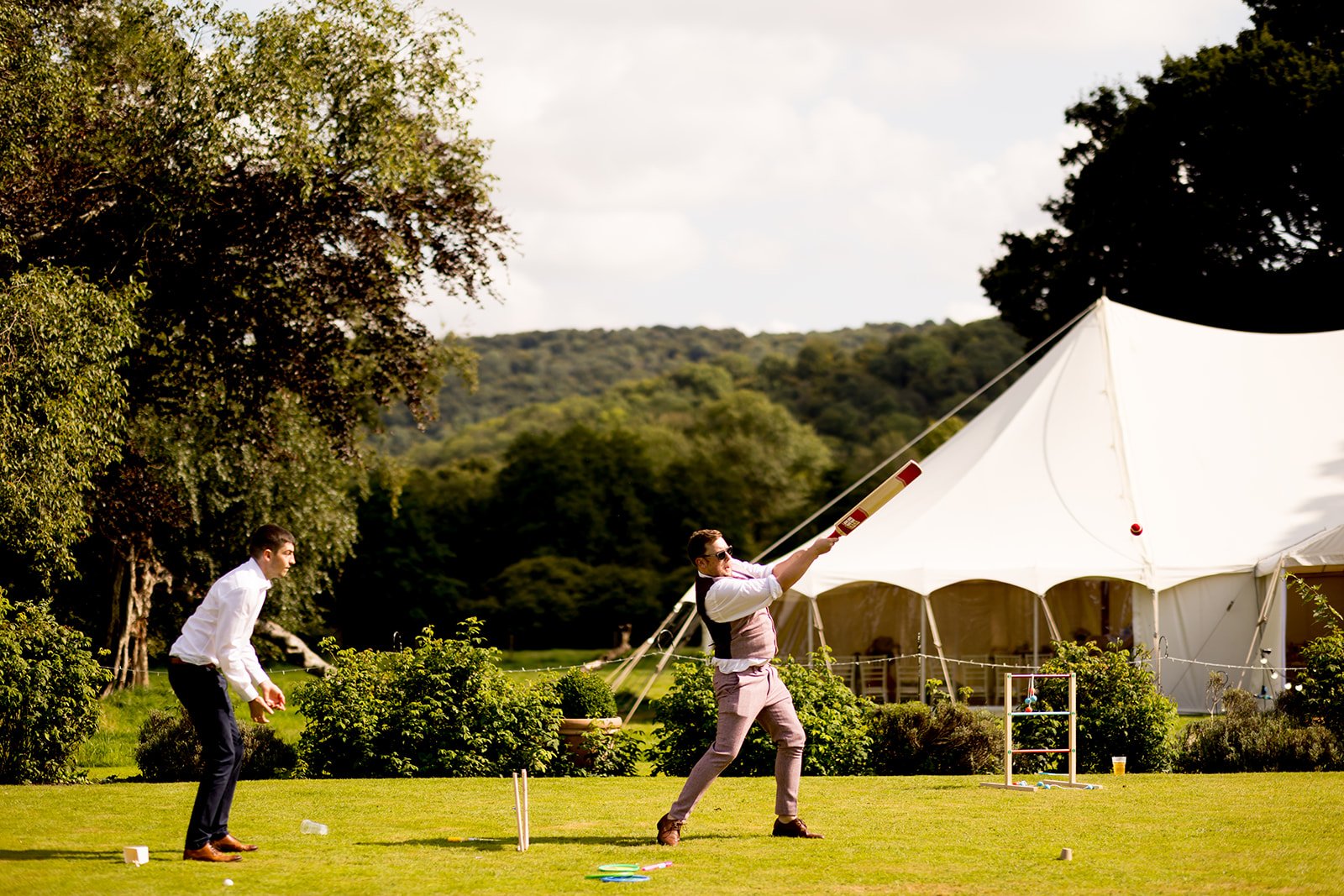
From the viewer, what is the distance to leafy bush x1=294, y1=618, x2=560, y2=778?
12633mm

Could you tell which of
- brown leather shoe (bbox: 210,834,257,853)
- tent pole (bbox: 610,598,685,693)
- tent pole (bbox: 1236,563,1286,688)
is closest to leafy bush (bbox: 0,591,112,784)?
brown leather shoe (bbox: 210,834,257,853)

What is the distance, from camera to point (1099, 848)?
26.2 feet

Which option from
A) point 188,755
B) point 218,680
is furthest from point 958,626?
point 218,680

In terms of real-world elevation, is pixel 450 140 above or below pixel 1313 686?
above

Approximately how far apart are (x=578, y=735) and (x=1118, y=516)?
1034cm

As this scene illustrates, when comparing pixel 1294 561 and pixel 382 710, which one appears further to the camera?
pixel 1294 561

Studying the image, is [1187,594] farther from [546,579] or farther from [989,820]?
[546,579]

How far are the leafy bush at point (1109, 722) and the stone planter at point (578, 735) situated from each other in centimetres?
379

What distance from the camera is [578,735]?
1321 cm

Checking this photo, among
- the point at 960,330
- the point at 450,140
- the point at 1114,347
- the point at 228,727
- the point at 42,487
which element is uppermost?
the point at 960,330

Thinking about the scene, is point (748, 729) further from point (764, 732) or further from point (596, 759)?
point (596, 759)

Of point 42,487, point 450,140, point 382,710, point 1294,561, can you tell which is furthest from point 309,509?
point 1294,561

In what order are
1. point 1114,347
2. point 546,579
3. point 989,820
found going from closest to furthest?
point 989,820 < point 1114,347 < point 546,579

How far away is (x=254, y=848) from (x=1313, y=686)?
1016 cm
